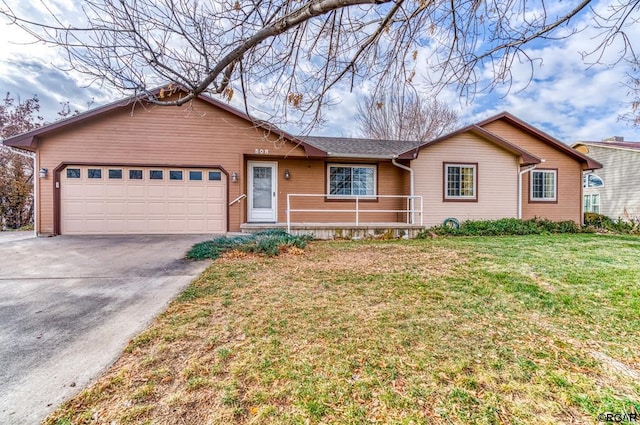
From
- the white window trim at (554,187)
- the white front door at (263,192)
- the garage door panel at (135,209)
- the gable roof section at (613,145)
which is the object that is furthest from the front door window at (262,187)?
the gable roof section at (613,145)

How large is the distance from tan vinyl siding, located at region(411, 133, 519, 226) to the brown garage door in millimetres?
7130

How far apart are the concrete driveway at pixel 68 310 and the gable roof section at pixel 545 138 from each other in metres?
12.7

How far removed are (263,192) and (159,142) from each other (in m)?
3.61

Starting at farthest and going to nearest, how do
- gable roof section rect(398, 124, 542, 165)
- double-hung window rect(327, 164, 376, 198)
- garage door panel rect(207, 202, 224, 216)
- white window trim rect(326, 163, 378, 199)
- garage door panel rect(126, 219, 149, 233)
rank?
double-hung window rect(327, 164, 376, 198), white window trim rect(326, 163, 378, 199), gable roof section rect(398, 124, 542, 165), garage door panel rect(207, 202, 224, 216), garage door panel rect(126, 219, 149, 233)

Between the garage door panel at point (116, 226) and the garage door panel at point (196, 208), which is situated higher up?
the garage door panel at point (196, 208)

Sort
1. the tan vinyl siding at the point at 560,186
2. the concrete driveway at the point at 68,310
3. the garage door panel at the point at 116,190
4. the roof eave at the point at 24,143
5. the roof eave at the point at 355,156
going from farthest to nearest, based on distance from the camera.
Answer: the tan vinyl siding at the point at 560,186, the roof eave at the point at 355,156, the garage door panel at the point at 116,190, the roof eave at the point at 24,143, the concrete driveway at the point at 68,310

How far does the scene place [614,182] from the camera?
15.0m

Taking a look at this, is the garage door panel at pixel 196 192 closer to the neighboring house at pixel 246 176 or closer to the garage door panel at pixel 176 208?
the neighboring house at pixel 246 176

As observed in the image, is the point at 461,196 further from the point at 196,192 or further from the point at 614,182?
the point at 614,182

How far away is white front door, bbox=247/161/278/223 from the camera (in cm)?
1020

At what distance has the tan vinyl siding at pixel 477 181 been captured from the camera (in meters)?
10.5

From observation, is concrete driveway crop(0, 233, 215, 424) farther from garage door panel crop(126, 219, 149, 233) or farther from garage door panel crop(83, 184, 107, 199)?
garage door panel crop(83, 184, 107, 199)

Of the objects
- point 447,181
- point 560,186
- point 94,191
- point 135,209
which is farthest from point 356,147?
point 94,191

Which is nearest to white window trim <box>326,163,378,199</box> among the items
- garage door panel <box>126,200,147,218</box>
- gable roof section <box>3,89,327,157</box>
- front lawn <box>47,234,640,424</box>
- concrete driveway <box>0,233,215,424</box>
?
gable roof section <box>3,89,327,157</box>
